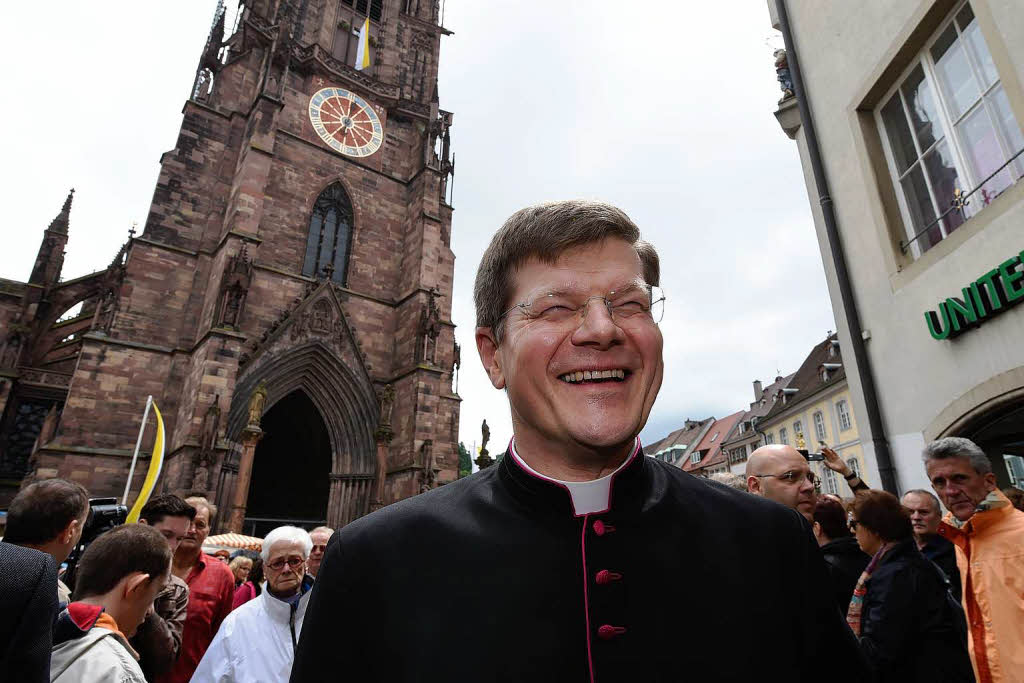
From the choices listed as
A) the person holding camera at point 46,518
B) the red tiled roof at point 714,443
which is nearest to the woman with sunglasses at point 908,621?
the person holding camera at point 46,518

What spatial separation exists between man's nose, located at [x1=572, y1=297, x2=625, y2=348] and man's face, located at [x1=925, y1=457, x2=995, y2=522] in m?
2.89

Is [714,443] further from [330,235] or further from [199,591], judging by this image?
[199,591]

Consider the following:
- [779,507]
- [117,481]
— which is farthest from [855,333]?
[117,481]

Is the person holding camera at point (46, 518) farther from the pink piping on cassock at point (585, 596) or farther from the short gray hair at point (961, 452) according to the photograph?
the short gray hair at point (961, 452)

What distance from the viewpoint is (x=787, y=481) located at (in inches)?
117

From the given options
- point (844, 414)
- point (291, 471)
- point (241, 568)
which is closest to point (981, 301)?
point (241, 568)

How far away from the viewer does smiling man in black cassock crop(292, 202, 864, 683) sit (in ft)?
3.19

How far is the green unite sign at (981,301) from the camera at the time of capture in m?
4.12

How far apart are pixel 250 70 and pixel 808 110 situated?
16979mm

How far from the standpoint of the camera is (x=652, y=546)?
42.7 inches

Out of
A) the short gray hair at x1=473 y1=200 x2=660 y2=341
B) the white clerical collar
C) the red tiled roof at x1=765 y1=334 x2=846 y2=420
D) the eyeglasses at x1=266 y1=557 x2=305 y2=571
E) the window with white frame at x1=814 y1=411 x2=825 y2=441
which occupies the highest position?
the red tiled roof at x1=765 y1=334 x2=846 y2=420

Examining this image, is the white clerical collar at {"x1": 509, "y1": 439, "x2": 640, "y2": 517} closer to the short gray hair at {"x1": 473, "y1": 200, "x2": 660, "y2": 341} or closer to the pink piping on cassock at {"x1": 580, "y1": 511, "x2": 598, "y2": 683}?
the pink piping on cassock at {"x1": 580, "y1": 511, "x2": 598, "y2": 683}

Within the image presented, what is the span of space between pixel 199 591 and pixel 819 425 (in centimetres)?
2625

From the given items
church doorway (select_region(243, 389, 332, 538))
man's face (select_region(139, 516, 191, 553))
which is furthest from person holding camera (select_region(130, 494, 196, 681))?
church doorway (select_region(243, 389, 332, 538))
